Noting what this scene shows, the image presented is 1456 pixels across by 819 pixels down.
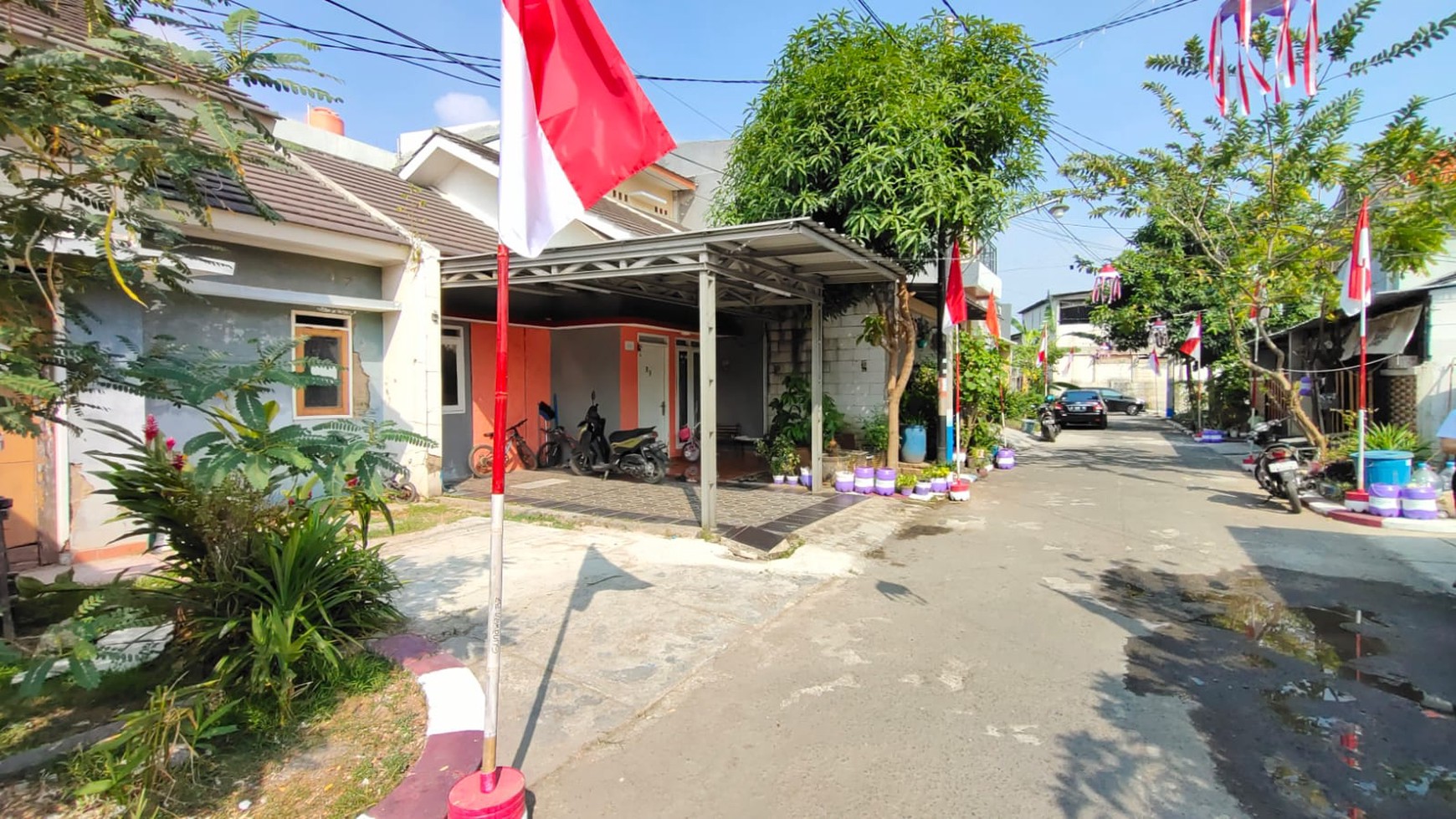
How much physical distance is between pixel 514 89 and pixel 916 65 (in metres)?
8.60

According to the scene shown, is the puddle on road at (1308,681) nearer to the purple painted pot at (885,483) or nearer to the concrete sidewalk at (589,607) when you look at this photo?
the concrete sidewalk at (589,607)

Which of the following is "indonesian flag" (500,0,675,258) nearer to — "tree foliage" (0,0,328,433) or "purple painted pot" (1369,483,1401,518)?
"tree foliage" (0,0,328,433)

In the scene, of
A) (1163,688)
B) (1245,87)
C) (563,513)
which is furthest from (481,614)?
(1245,87)

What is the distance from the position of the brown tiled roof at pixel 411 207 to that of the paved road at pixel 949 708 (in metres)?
7.32

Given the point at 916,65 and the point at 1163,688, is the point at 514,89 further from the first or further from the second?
the point at 916,65

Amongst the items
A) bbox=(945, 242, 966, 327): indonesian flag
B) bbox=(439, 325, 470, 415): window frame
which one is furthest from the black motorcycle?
bbox=(945, 242, 966, 327): indonesian flag

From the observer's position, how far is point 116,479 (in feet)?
11.4

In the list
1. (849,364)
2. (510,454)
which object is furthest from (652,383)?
(849,364)

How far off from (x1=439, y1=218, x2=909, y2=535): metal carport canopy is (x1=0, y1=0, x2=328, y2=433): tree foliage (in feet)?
15.8

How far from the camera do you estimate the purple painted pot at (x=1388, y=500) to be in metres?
8.60

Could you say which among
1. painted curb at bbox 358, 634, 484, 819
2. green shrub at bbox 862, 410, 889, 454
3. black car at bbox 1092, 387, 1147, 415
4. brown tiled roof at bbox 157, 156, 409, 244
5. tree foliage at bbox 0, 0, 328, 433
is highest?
brown tiled roof at bbox 157, 156, 409, 244

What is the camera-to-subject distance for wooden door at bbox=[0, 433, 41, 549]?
223 inches

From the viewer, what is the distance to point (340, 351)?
865cm

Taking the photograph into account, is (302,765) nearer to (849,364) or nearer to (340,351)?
(340,351)
